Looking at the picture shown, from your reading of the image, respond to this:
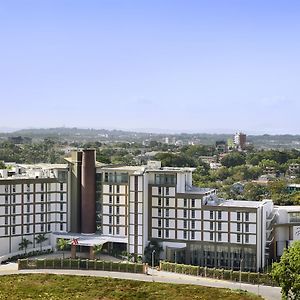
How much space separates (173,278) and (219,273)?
3620 mm

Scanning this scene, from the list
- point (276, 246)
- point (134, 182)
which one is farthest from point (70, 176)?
point (276, 246)

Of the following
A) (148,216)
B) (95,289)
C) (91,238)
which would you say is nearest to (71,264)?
(91,238)

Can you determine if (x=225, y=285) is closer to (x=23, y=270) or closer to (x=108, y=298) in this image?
(x=108, y=298)

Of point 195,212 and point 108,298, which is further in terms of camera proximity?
point 195,212

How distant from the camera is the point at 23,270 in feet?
175

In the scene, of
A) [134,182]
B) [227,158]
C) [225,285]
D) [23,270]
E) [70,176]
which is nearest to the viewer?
[225,285]

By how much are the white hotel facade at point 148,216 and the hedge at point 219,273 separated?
3278mm

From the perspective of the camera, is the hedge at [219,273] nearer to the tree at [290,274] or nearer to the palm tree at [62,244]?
the tree at [290,274]

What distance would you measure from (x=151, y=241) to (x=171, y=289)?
10.2 m

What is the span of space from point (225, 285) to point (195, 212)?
879cm

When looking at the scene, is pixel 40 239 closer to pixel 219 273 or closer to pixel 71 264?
pixel 71 264

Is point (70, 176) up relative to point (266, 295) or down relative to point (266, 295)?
up

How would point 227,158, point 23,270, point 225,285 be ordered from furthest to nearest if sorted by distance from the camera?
point 227,158 → point 23,270 → point 225,285

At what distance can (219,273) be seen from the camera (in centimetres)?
5162
